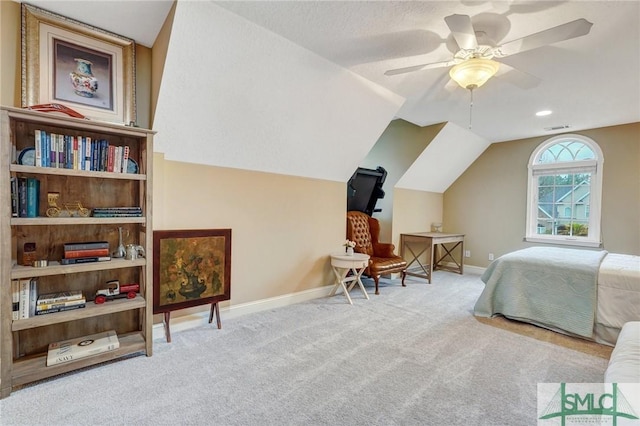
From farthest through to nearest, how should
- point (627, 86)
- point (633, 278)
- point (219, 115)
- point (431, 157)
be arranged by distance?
point (431, 157)
point (627, 86)
point (219, 115)
point (633, 278)

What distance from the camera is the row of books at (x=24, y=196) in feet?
5.95

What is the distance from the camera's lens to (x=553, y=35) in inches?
67.4

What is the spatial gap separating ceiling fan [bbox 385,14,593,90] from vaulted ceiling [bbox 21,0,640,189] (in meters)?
0.14

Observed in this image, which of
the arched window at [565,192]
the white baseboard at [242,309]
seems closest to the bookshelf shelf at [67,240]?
the white baseboard at [242,309]

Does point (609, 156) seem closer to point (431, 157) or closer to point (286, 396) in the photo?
point (431, 157)

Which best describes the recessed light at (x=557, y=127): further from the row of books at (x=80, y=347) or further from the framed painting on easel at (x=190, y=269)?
the row of books at (x=80, y=347)

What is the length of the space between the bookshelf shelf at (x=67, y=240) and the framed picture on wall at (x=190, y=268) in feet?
0.52

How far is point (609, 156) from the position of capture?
4.30m

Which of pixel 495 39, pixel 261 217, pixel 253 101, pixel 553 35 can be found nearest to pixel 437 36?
pixel 495 39

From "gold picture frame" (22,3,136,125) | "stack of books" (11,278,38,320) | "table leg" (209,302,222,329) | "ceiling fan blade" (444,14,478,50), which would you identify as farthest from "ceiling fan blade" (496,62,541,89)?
"stack of books" (11,278,38,320)

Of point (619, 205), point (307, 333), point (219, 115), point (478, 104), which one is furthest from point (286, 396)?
point (619, 205)

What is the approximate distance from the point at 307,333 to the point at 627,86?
13.3 ft

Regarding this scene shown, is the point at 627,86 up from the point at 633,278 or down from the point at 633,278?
up

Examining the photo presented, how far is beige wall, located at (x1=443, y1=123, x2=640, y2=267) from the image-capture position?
4.14 meters
